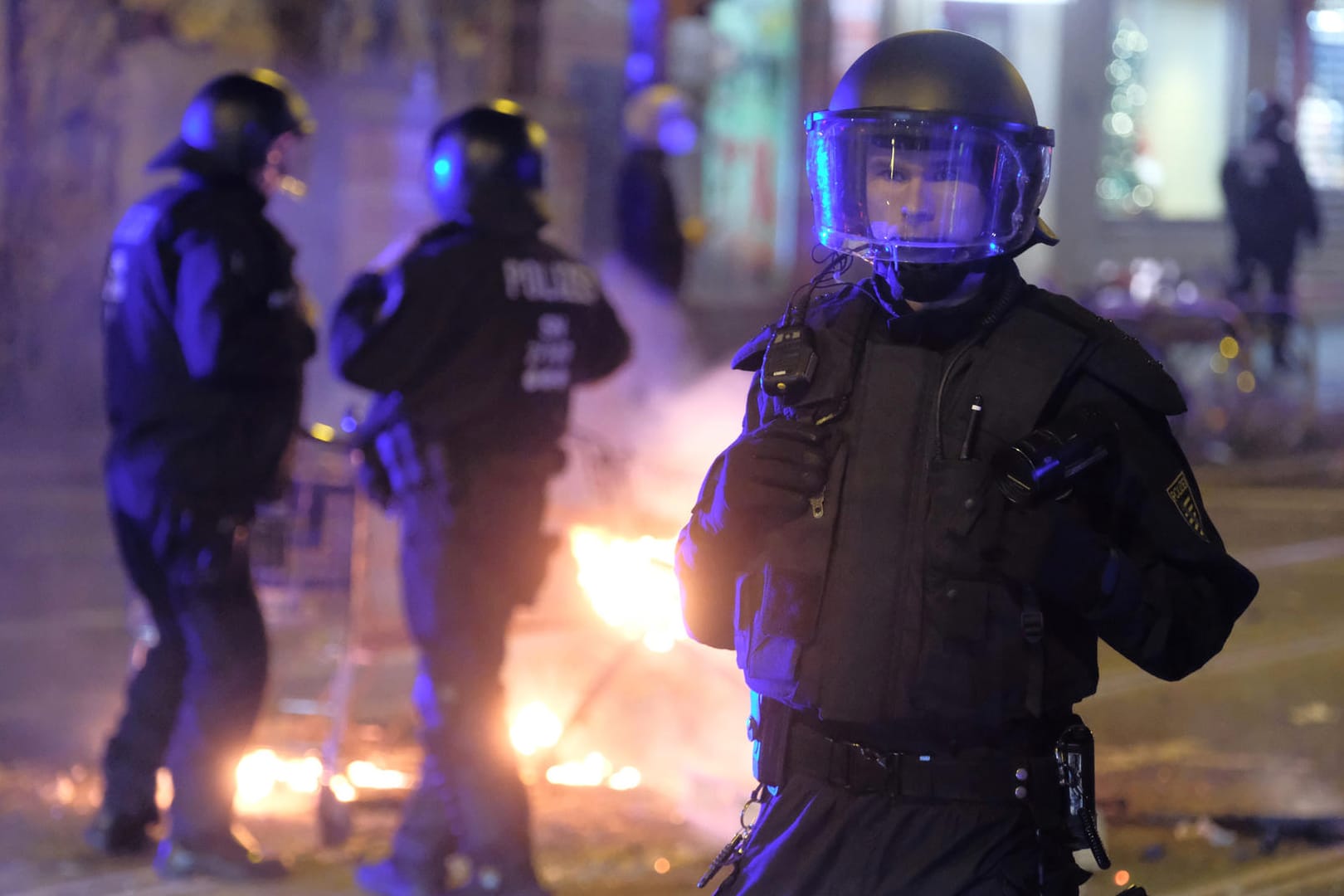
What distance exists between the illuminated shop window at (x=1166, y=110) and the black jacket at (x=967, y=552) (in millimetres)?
16309

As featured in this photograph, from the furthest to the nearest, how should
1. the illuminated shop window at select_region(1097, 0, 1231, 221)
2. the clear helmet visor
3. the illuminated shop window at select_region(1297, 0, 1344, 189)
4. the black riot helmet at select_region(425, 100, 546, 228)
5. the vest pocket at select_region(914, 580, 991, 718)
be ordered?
the illuminated shop window at select_region(1297, 0, 1344, 189) < the illuminated shop window at select_region(1097, 0, 1231, 221) < the black riot helmet at select_region(425, 100, 546, 228) < the clear helmet visor < the vest pocket at select_region(914, 580, 991, 718)

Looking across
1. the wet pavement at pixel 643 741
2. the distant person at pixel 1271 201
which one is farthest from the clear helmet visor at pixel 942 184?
the distant person at pixel 1271 201

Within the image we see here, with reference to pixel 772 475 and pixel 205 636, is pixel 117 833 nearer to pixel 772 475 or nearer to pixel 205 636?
pixel 205 636

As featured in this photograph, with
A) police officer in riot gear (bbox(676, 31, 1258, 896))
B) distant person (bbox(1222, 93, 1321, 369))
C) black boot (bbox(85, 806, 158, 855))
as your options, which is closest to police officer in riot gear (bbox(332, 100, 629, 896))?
black boot (bbox(85, 806, 158, 855))

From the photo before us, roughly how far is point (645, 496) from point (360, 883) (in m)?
1.66

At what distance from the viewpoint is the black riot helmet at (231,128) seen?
452 cm

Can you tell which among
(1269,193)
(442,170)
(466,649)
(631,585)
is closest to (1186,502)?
(466,649)

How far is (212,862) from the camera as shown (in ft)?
14.6

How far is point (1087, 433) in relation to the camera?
2.11 meters

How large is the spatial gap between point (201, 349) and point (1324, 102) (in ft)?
59.3

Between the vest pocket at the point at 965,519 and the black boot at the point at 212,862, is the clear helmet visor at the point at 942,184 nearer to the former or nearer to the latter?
the vest pocket at the point at 965,519

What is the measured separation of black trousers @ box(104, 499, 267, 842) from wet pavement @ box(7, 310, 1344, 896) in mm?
264

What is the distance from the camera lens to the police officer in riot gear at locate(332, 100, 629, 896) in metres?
4.26

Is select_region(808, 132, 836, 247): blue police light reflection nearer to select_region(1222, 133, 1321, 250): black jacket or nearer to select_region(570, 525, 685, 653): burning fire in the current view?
select_region(570, 525, 685, 653): burning fire
